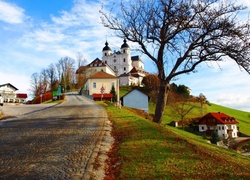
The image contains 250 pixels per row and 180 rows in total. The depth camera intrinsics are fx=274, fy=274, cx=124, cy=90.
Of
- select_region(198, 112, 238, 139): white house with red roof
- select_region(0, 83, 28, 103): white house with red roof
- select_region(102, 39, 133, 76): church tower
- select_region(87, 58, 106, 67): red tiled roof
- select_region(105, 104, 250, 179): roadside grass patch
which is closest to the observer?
select_region(105, 104, 250, 179): roadside grass patch

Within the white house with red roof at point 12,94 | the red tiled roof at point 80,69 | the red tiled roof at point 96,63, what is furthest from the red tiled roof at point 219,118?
the red tiled roof at point 96,63

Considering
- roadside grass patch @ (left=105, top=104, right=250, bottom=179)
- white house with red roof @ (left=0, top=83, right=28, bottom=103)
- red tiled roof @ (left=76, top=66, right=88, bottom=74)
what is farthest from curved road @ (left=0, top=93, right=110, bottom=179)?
red tiled roof @ (left=76, top=66, right=88, bottom=74)

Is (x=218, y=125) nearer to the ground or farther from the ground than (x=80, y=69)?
nearer to the ground

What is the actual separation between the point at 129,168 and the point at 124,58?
11497 cm

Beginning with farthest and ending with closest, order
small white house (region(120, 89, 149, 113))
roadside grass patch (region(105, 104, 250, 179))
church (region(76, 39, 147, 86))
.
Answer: church (region(76, 39, 147, 86)) < small white house (region(120, 89, 149, 113)) < roadside grass patch (region(105, 104, 250, 179))

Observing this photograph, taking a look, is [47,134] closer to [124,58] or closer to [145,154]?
[145,154]

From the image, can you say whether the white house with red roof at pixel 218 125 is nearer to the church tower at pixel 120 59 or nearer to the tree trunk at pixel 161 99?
the tree trunk at pixel 161 99

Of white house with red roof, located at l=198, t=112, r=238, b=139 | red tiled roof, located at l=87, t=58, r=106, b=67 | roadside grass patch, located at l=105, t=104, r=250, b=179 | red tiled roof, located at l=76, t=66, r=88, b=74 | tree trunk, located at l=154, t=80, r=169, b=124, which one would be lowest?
white house with red roof, located at l=198, t=112, r=238, b=139

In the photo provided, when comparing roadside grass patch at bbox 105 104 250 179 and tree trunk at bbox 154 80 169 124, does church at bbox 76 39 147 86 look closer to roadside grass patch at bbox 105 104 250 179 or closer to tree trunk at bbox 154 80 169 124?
tree trunk at bbox 154 80 169 124

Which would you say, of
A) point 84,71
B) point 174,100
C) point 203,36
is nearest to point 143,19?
point 203,36

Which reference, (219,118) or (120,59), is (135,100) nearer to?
(219,118)

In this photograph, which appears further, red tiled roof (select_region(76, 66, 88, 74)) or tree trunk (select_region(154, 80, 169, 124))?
red tiled roof (select_region(76, 66, 88, 74))

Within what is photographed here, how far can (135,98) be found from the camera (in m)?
54.2

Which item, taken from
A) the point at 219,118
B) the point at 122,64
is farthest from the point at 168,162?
the point at 122,64
